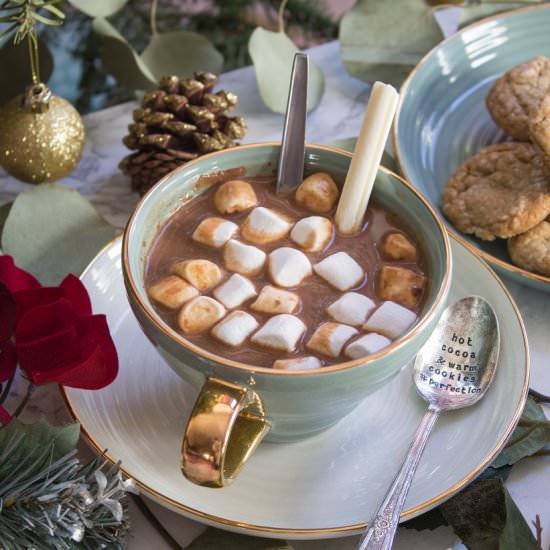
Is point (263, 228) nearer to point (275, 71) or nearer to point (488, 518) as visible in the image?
point (488, 518)

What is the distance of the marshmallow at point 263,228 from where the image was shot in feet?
3.59

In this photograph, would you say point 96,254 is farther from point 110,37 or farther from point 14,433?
point 110,37

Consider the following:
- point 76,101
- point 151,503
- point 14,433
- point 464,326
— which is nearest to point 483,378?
point 464,326

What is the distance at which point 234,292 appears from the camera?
3.34ft

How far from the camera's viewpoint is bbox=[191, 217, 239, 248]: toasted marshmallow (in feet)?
3.56

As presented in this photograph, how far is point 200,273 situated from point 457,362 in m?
0.39

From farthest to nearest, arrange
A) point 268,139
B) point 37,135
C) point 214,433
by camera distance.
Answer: point 268,139 < point 37,135 < point 214,433

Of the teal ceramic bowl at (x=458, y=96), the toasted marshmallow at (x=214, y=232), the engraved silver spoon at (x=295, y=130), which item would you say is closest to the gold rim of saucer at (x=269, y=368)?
the toasted marshmallow at (x=214, y=232)

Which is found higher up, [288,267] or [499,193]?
[288,267]

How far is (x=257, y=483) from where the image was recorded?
3.25 ft

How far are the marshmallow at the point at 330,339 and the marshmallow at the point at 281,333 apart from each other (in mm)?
21

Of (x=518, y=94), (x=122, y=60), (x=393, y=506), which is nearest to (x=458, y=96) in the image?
(x=518, y=94)

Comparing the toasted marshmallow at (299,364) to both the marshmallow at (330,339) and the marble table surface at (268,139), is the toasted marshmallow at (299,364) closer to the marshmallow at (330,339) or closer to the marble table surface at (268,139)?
the marshmallow at (330,339)

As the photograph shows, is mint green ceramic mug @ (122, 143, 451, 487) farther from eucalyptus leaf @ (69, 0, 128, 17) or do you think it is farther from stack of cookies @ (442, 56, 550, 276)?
eucalyptus leaf @ (69, 0, 128, 17)
